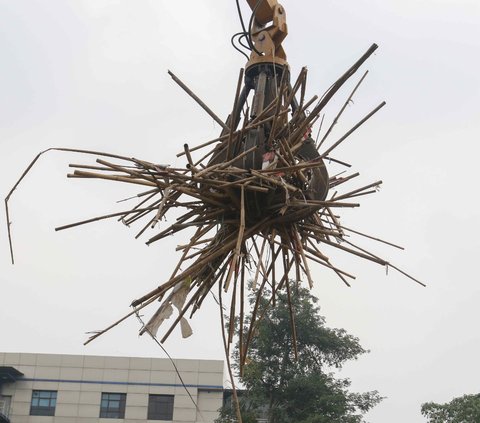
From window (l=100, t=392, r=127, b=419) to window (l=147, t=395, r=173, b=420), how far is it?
1037 mm

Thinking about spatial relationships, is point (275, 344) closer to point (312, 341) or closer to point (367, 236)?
point (312, 341)

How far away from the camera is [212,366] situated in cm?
2750

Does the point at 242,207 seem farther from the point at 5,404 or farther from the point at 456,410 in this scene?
the point at 5,404

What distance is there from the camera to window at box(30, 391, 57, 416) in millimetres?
27641

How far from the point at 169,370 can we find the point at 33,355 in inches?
219

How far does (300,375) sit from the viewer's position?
20.0 meters

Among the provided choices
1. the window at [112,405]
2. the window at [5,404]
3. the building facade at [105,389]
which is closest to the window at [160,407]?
the building facade at [105,389]

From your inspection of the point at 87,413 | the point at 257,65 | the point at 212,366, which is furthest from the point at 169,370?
the point at 257,65

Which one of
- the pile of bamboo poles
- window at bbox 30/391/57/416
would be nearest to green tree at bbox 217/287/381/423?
window at bbox 30/391/57/416

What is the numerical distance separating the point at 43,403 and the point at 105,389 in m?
2.48

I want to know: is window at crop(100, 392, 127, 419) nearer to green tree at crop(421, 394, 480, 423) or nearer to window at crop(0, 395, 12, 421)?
window at crop(0, 395, 12, 421)

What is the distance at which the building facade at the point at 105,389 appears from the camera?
26938mm

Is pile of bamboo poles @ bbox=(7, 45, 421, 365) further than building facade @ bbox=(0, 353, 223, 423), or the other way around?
building facade @ bbox=(0, 353, 223, 423)

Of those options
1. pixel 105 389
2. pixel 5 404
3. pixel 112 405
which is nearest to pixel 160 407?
pixel 112 405
